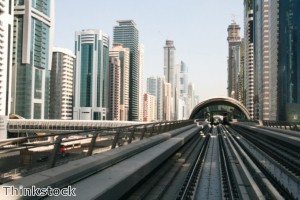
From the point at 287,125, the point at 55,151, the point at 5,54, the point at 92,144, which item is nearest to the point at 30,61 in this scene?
the point at 5,54

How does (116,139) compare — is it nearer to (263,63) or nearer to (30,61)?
(30,61)

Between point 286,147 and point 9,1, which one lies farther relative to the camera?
point 9,1

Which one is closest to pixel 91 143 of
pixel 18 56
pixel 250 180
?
pixel 250 180

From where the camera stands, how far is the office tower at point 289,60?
11138 centimetres

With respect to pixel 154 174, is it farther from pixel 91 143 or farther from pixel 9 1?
pixel 9 1

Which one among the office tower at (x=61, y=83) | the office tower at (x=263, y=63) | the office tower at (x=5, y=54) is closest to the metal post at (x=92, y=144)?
the office tower at (x=5, y=54)

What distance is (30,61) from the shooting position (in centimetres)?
14525

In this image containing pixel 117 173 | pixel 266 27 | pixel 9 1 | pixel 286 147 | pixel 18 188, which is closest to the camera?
pixel 18 188

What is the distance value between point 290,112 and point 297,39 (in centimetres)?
2458

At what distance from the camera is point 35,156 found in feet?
23.0

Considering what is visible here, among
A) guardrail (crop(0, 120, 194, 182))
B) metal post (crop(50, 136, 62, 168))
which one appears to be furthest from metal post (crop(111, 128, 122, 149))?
metal post (crop(50, 136, 62, 168))

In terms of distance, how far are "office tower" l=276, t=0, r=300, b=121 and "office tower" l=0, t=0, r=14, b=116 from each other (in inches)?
3928

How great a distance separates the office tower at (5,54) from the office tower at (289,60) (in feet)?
327

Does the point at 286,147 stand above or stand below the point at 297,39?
below
